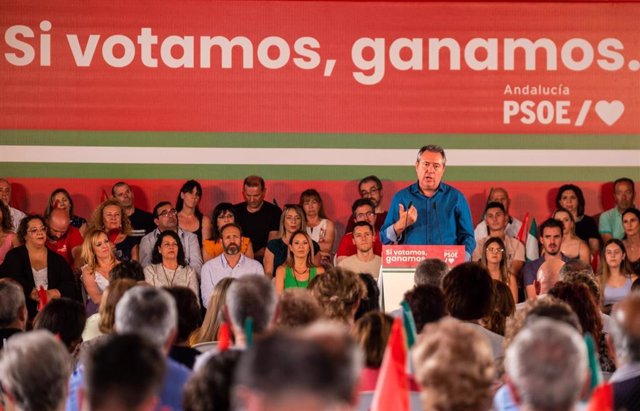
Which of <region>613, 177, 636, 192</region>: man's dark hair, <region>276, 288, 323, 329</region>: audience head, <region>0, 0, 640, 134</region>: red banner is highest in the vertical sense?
<region>0, 0, 640, 134</region>: red banner

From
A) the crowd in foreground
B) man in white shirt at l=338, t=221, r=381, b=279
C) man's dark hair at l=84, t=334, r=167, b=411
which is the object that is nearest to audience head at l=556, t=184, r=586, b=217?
man in white shirt at l=338, t=221, r=381, b=279

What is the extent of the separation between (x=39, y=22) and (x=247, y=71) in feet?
6.15

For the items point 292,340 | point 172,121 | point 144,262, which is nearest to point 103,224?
point 144,262

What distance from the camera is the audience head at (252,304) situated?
150 inches

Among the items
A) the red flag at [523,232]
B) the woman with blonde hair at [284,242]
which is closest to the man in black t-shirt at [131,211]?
the woman with blonde hair at [284,242]

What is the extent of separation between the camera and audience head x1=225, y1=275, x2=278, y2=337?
3.81 m

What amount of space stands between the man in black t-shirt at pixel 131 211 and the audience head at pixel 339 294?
5.01 metres

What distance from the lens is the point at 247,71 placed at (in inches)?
417

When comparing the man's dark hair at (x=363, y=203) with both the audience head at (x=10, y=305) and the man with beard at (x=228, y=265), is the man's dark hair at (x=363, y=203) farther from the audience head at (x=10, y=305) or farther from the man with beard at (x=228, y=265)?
the audience head at (x=10, y=305)

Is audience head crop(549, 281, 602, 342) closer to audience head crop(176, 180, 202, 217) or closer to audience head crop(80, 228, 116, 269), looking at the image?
audience head crop(80, 228, 116, 269)

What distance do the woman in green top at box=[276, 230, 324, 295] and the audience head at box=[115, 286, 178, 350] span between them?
481cm

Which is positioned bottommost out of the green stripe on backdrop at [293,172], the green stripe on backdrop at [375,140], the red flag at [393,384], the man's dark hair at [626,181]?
the red flag at [393,384]

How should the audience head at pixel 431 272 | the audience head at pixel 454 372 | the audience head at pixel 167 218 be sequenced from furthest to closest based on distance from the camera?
the audience head at pixel 167 218, the audience head at pixel 431 272, the audience head at pixel 454 372

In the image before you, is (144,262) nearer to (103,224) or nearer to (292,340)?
(103,224)
